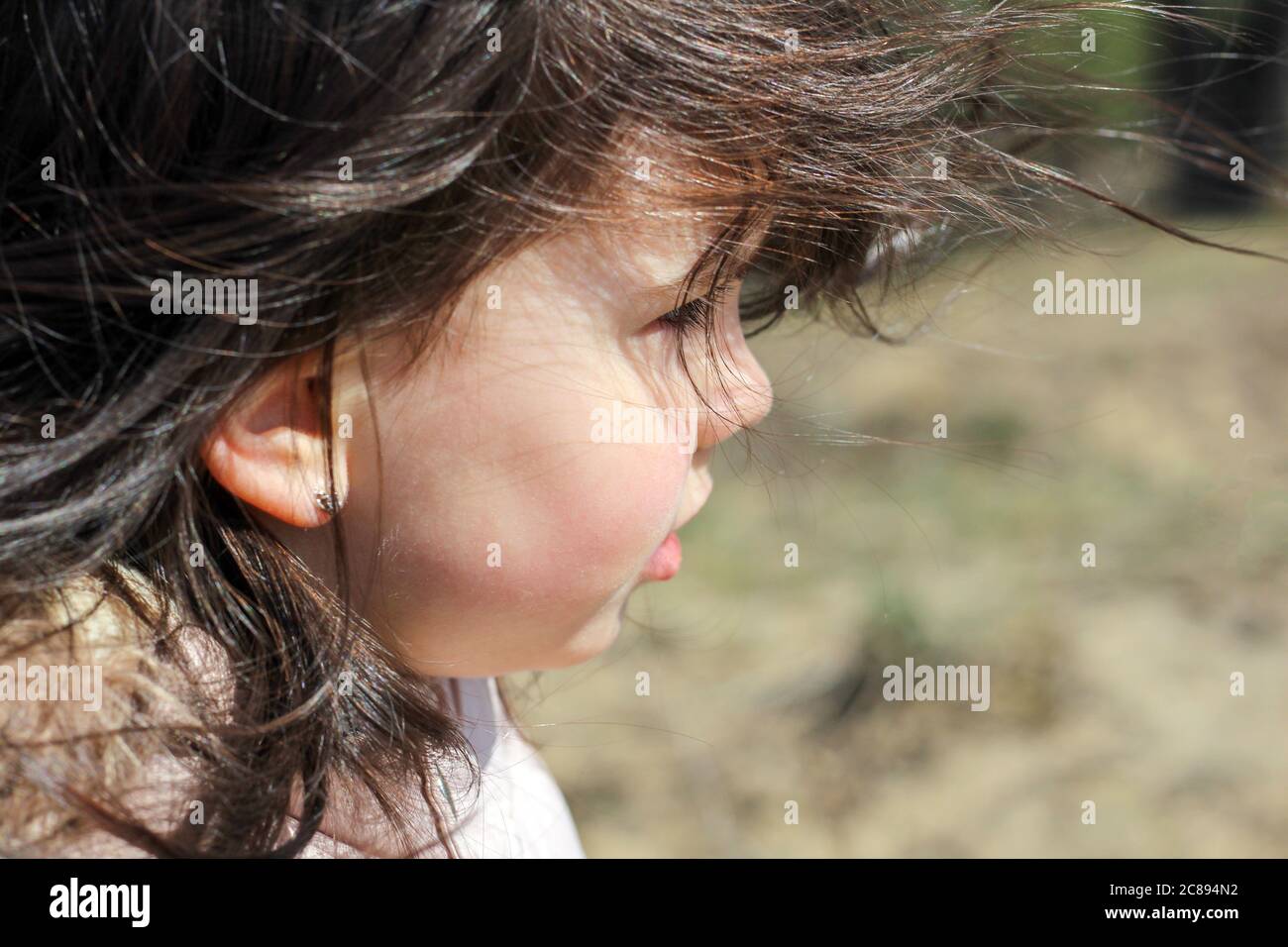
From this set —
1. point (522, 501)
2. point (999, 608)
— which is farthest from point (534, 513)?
point (999, 608)

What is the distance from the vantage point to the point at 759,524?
3.16 metres

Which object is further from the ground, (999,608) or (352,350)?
(352,350)

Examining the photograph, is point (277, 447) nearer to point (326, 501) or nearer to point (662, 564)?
point (326, 501)

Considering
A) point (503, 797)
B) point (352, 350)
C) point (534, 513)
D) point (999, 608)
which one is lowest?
point (503, 797)

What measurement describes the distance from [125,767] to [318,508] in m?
0.21

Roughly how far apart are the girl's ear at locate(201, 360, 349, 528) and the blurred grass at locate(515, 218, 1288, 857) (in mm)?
416

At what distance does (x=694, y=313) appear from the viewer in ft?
3.10

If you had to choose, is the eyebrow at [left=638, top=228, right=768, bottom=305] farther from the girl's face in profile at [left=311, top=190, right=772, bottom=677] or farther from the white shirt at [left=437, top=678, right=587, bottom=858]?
the white shirt at [left=437, top=678, right=587, bottom=858]

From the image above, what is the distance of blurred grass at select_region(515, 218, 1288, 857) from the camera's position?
202cm

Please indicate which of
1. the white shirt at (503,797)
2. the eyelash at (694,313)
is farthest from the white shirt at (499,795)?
the eyelash at (694,313)

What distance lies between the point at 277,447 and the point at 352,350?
88 millimetres

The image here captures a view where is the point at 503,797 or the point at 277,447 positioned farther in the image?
the point at 503,797

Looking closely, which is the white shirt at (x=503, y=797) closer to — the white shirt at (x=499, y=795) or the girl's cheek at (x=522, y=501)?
the white shirt at (x=499, y=795)
